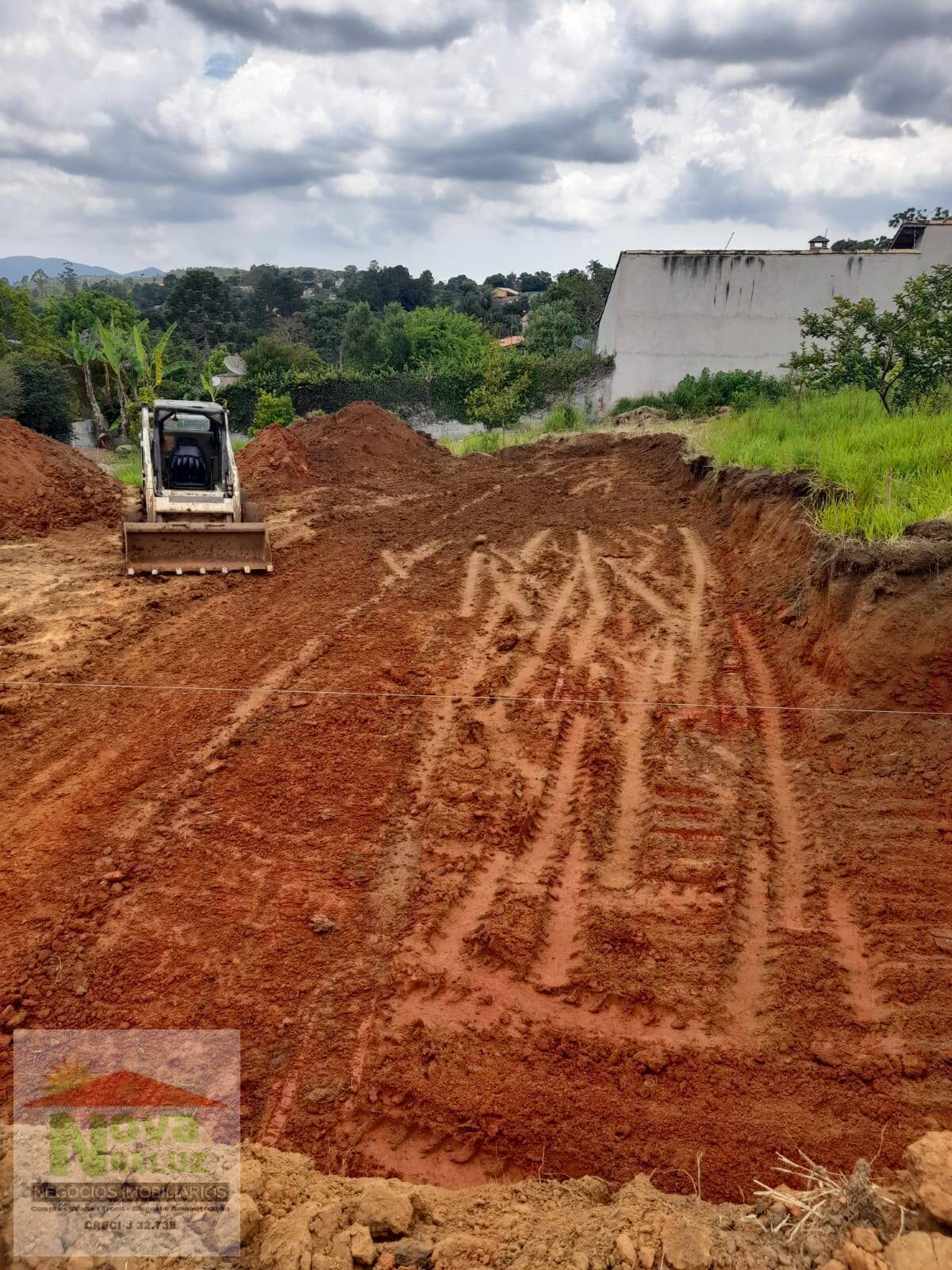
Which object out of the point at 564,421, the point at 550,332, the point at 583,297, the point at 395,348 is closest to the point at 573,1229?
the point at 564,421

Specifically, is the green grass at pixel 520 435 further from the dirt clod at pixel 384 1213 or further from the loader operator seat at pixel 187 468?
the dirt clod at pixel 384 1213

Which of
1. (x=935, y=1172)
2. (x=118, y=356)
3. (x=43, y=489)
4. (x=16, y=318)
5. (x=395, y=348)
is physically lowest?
(x=935, y=1172)

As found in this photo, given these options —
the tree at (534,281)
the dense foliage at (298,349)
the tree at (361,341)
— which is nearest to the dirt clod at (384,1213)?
the dense foliage at (298,349)

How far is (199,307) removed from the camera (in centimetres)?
5994

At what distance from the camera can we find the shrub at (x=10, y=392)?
80.7ft

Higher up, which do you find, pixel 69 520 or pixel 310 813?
pixel 69 520

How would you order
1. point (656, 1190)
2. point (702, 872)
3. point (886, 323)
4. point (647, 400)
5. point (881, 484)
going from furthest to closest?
point (647, 400) < point (886, 323) < point (881, 484) < point (702, 872) < point (656, 1190)

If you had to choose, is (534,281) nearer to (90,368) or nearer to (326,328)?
(326,328)

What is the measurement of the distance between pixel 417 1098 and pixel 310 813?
8.21 ft

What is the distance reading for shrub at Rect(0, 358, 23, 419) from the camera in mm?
24598

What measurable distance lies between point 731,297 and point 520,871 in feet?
89.4

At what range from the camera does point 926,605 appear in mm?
6879

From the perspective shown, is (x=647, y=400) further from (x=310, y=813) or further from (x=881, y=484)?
(x=310, y=813)

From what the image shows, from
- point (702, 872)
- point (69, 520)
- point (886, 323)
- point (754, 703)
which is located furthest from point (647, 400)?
point (702, 872)
